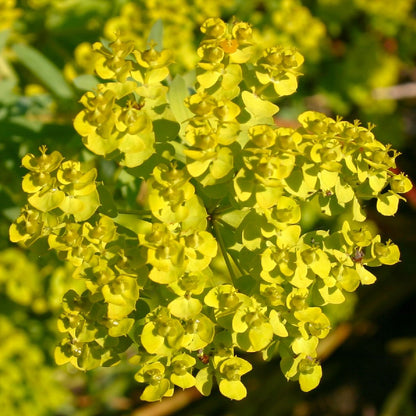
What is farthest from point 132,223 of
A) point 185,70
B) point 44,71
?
point 185,70

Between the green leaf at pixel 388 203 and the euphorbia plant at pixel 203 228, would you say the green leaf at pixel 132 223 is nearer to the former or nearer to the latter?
the euphorbia plant at pixel 203 228

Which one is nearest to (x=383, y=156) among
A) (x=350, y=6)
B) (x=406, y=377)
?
(x=350, y=6)

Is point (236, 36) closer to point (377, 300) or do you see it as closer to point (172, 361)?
point (172, 361)

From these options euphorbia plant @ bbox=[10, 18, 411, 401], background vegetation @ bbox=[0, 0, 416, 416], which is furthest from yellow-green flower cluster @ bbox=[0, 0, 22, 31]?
euphorbia plant @ bbox=[10, 18, 411, 401]

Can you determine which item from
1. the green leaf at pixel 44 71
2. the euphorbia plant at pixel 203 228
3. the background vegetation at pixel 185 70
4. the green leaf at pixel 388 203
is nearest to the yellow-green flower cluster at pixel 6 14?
the background vegetation at pixel 185 70

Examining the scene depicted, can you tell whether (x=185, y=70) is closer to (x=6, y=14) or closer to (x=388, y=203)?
(x=6, y=14)
